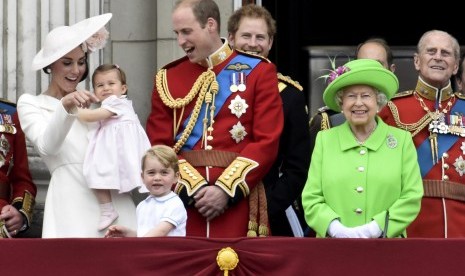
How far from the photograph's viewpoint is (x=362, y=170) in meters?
9.73

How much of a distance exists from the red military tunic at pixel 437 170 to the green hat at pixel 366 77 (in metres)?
0.50

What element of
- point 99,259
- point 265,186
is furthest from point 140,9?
point 99,259

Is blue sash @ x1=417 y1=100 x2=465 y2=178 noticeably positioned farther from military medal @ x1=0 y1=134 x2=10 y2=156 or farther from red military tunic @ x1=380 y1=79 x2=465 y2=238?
military medal @ x1=0 y1=134 x2=10 y2=156

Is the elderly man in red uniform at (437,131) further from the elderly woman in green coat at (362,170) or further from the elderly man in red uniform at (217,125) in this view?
the elderly man in red uniform at (217,125)

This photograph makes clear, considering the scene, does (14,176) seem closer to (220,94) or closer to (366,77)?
(220,94)

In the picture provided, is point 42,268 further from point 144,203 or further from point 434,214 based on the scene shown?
point 434,214

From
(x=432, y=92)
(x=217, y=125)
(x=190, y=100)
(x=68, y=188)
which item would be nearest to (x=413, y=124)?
(x=432, y=92)

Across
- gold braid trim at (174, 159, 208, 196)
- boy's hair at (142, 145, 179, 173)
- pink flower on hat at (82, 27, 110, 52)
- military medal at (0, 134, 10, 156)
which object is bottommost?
gold braid trim at (174, 159, 208, 196)

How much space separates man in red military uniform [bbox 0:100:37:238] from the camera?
34.2 feet

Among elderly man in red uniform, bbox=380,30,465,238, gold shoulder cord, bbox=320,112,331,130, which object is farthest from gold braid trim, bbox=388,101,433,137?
gold shoulder cord, bbox=320,112,331,130

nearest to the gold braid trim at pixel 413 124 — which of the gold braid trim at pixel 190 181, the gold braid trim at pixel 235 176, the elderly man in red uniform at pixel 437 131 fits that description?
the elderly man in red uniform at pixel 437 131

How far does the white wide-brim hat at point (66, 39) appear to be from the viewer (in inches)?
399

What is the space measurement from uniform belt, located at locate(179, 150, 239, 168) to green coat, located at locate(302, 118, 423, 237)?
19.2 inches

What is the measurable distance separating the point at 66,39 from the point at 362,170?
5.57 feet
